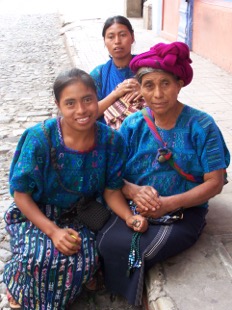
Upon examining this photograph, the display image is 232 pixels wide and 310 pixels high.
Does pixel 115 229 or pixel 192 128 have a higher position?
pixel 192 128

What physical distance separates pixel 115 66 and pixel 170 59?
4.07 ft

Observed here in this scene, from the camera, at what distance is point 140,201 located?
2.40 m

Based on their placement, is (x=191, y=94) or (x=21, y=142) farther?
(x=191, y=94)

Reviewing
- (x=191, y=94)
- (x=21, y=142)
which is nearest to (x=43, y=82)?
(x=191, y=94)

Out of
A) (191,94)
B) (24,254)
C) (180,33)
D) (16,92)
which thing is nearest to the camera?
(24,254)

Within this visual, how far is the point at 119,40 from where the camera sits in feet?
10.9

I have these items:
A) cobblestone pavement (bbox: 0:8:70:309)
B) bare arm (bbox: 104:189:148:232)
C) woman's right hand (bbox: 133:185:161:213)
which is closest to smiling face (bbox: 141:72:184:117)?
woman's right hand (bbox: 133:185:161:213)

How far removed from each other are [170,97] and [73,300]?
4.29 feet

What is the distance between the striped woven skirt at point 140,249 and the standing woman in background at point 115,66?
1.08 meters

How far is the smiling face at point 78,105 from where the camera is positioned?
7.36 feet

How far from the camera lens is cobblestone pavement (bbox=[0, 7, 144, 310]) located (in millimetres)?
2994

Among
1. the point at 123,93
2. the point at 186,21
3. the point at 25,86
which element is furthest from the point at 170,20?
the point at 123,93

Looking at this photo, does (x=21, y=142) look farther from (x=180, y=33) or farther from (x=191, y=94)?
(x=180, y=33)

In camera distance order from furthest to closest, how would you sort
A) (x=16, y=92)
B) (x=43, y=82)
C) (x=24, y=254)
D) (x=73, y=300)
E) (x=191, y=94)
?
(x=43, y=82) → (x=16, y=92) → (x=191, y=94) → (x=73, y=300) → (x=24, y=254)
